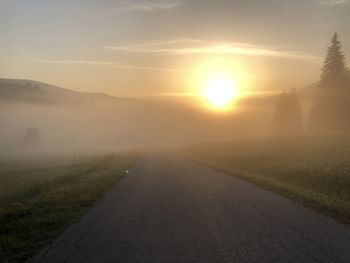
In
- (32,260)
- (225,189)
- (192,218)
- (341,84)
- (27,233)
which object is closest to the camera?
(32,260)

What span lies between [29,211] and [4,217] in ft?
3.49

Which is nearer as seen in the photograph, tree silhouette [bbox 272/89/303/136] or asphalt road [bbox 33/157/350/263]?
asphalt road [bbox 33/157/350/263]

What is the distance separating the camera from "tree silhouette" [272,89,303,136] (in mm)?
94500

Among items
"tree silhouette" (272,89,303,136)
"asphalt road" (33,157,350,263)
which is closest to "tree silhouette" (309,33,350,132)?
"tree silhouette" (272,89,303,136)

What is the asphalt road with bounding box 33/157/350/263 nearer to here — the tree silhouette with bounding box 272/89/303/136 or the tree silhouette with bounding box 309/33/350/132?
the tree silhouette with bounding box 309/33/350/132

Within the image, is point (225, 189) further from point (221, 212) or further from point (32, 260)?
point (32, 260)

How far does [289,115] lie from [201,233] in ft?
291

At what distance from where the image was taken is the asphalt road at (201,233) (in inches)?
370

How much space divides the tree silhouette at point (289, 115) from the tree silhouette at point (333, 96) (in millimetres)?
14028

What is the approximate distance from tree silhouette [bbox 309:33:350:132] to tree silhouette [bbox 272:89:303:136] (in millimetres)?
14028

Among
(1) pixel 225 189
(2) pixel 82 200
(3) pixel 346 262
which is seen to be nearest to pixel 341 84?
(1) pixel 225 189

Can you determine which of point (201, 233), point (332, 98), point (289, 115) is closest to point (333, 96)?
point (332, 98)

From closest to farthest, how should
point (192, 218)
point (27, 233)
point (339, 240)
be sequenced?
point (339, 240), point (27, 233), point (192, 218)

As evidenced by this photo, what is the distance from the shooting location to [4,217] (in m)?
14.4
